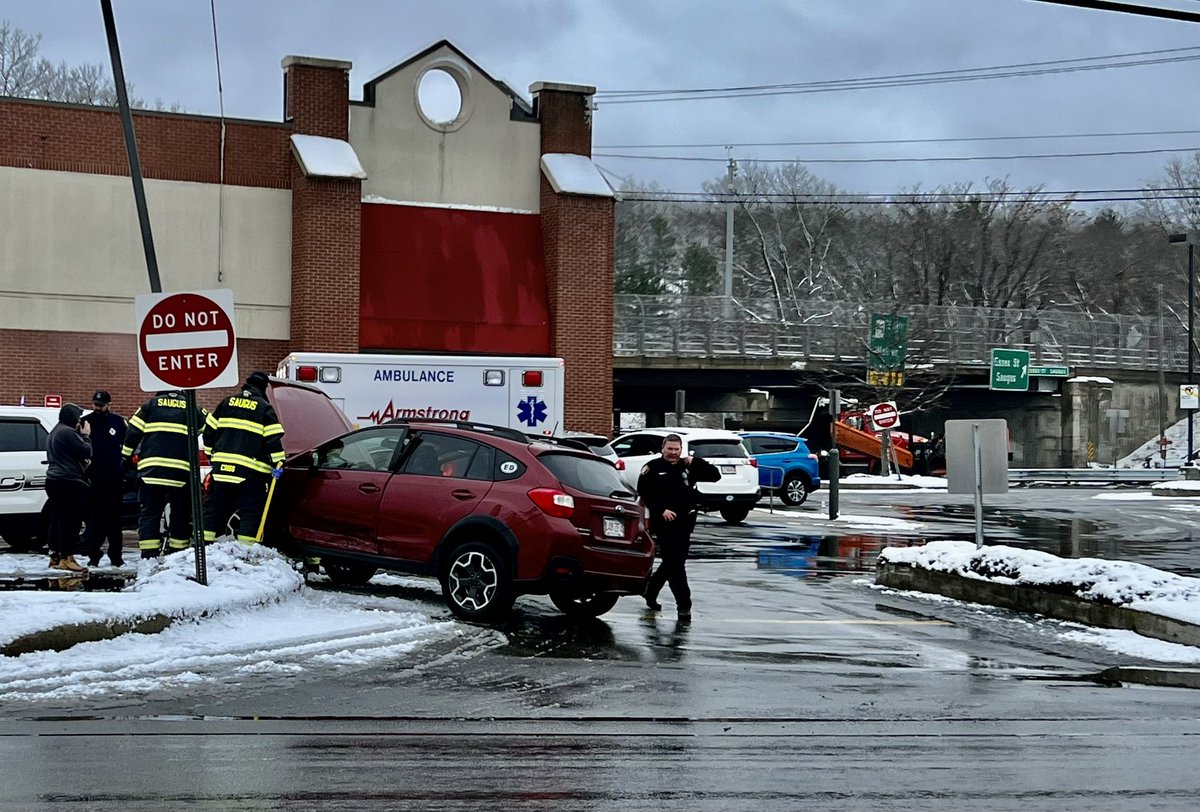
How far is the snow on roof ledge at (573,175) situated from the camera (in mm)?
33309

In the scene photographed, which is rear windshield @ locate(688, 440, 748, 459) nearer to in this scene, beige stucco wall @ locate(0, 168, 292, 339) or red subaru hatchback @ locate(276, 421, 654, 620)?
beige stucco wall @ locate(0, 168, 292, 339)

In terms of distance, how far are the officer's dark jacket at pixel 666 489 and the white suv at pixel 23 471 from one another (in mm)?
7354

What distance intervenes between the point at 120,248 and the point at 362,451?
18807 millimetres

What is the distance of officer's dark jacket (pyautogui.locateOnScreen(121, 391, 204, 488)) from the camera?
14.0 meters

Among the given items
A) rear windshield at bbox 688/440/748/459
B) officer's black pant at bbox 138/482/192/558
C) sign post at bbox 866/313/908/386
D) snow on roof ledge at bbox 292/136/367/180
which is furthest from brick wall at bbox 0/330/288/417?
sign post at bbox 866/313/908/386

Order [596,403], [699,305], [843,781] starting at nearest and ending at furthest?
[843,781]
[596,403]
[699,305]

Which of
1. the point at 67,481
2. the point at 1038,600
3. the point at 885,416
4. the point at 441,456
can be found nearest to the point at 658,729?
the point at 441,456

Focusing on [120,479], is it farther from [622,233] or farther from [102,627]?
[622,233]

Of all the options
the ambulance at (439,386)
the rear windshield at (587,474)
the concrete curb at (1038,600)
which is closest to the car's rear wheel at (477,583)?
the rear windshield at (587,474)

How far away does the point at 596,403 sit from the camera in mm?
33812

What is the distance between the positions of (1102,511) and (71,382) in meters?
22.9

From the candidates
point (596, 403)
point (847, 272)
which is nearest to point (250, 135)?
point (596, 403)

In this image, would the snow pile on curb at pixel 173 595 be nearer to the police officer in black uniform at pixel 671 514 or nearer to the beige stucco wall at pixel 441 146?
the police officer in black uniform at pixel 671 514

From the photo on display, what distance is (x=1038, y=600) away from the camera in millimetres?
14875
